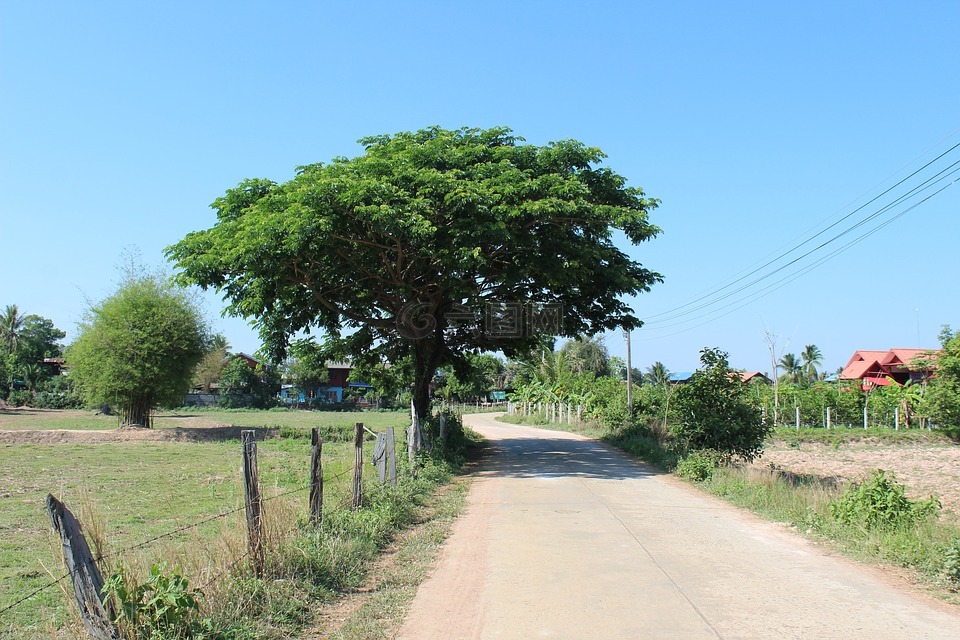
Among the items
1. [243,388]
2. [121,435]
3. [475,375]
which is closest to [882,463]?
[475,375]

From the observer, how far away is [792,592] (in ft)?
23.5

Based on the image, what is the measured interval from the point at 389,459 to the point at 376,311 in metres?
9.54

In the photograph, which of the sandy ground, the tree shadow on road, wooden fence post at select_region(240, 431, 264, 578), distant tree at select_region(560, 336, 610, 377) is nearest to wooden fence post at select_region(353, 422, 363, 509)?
→ wooden fence post at select_region(240, 431, 264, 578)

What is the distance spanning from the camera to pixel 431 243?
15742 mm

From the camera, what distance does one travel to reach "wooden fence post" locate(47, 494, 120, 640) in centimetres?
444

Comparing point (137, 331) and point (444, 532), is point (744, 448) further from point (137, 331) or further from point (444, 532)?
point (137, 331)

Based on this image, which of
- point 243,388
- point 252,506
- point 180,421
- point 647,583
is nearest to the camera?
point 252,506

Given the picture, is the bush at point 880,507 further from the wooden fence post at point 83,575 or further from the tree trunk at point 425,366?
the tree trunk at point 425,366

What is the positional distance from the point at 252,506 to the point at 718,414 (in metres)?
13.5

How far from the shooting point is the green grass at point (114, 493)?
264 inches

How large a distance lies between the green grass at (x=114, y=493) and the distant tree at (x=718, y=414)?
8.50 meters

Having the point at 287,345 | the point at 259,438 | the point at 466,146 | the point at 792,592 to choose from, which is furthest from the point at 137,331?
the point at 792,592

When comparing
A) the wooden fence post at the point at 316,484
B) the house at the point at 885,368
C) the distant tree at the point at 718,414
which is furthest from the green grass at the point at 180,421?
the house at the point at 885,368

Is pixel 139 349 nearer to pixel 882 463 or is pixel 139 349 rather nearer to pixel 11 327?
pixel 882 463
